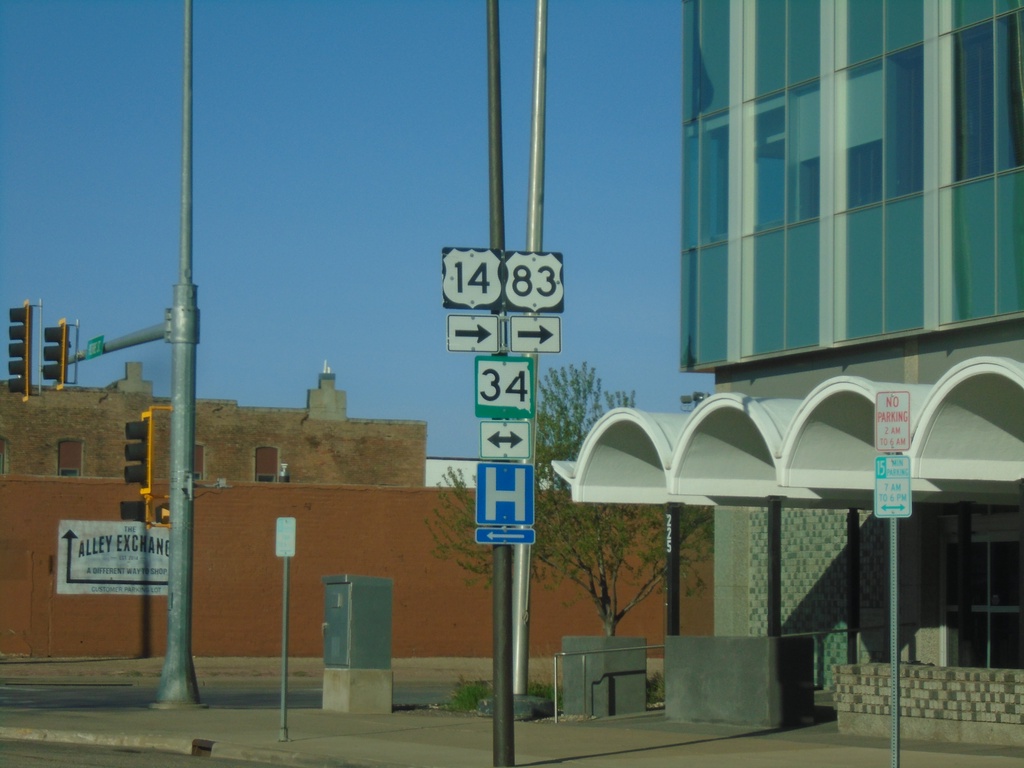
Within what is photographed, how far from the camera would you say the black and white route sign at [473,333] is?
14086 mm

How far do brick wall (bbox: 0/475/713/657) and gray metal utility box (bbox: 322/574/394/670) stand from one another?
1838 cm

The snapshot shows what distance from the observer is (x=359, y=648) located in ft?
68.7

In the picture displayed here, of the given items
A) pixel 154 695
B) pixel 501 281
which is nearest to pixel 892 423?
pixel 501 281

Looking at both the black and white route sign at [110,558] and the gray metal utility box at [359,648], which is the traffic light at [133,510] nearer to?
the gray metal utility box at [359,648]

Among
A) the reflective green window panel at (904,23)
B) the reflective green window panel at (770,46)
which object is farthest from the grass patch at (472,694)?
the reflective green window panel at (904,23)

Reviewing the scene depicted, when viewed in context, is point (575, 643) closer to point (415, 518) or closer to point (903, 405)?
point (903, 405)

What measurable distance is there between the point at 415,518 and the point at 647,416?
23744 millimetres

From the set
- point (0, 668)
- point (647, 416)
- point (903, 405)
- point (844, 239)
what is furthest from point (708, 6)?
point (0, 668)

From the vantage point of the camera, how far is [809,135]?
22.3m

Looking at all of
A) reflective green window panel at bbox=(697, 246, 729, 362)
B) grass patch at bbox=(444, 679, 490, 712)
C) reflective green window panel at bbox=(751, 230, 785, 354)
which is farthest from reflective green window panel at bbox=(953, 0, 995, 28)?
grass patch at bbox=(444, 679, 490, 712)

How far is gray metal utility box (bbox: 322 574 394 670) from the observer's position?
2089 centimetres

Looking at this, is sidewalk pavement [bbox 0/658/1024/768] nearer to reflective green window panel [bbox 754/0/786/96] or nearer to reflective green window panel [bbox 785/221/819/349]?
reflective green window panel [bbox 785/221/819/349]

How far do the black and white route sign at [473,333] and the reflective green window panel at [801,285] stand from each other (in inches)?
345

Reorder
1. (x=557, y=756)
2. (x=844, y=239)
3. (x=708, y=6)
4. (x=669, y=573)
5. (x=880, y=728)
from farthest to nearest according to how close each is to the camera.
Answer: (x=708, y=6), (x=844, y=239), (x=669, y=573), (x=880, y=728), (x=557, y=756)
